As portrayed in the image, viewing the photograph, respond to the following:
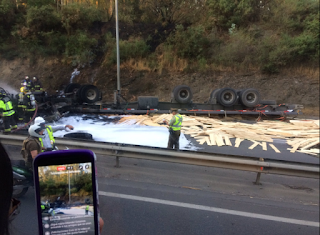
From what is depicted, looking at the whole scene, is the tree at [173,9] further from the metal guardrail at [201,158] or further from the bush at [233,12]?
the metal guardrail at [201,158]

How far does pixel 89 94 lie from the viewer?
933cm

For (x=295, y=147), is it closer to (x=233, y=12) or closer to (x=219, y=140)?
(x=233, y=12)

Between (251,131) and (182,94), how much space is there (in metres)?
4.79

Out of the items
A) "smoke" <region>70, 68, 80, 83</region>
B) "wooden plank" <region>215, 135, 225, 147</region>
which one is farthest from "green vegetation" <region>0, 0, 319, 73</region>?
"smoke" <region>70, 68, 80, 83</region>

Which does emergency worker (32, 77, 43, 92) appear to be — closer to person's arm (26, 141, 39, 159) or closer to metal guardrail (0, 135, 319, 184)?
metal guardrail (0, 135, 319, 184)

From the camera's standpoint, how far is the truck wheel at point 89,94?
29.9ft

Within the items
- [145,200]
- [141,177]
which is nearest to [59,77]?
[141,177]

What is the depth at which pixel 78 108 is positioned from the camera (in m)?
8.89

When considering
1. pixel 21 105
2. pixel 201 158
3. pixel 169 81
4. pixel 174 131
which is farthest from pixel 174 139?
pixel 169 81

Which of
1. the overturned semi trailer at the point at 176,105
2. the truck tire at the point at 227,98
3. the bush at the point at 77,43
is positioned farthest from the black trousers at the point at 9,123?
the truck tire at the point at 227,98

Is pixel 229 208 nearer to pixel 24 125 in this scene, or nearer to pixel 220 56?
pixel 220 56

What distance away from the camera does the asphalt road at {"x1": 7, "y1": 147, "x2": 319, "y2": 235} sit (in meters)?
2.38

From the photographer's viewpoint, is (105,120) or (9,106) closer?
(9,106)

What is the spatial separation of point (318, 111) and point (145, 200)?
2.19 metres
